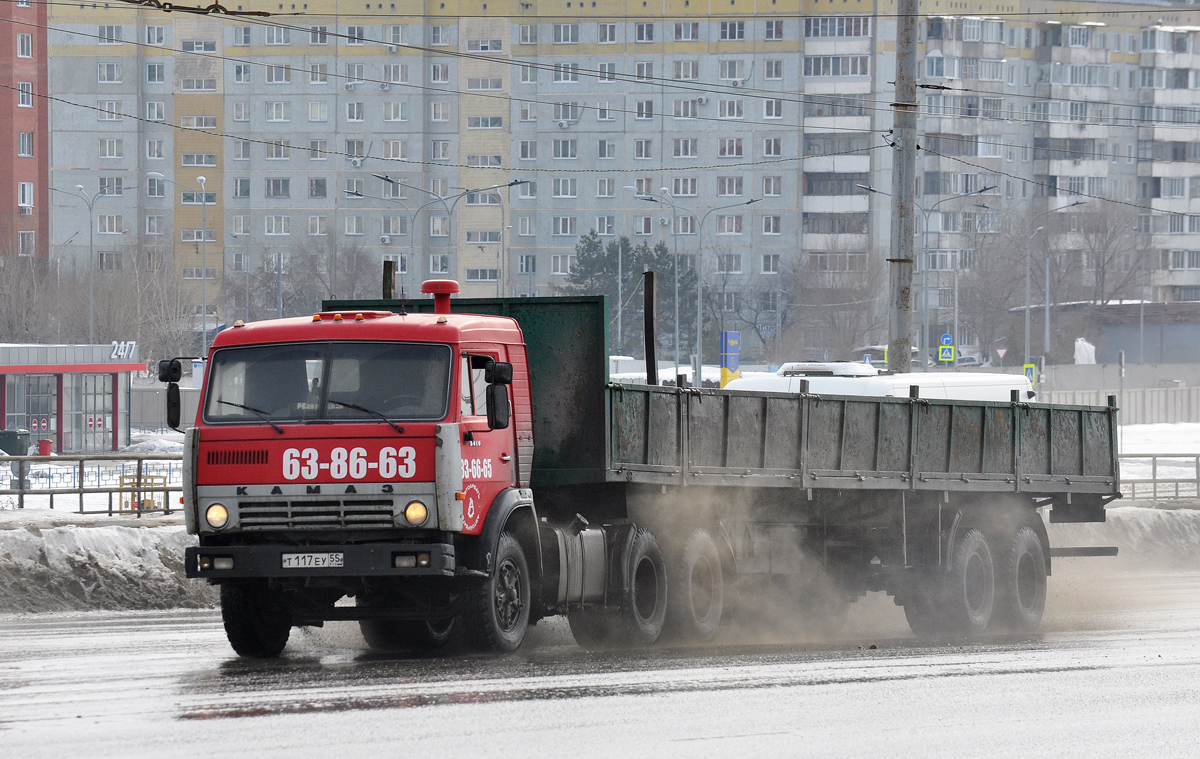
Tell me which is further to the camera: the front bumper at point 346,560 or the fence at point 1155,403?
the fence at point 1155,403

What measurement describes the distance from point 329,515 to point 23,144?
103m

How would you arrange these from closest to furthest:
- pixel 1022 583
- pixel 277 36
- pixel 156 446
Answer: pixel 1022 583 → pixel 156 446 → pixel 277 36

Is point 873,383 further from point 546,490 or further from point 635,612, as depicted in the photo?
point 546,490

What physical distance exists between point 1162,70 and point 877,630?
113 metres

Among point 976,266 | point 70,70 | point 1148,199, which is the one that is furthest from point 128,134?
point 1148,199

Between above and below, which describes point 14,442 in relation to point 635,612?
below

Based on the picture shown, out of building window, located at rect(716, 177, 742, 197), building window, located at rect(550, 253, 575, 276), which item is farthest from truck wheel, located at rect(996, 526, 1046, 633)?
building window, located at rect(550, 253, 575, 276)

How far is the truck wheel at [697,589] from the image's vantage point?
13.5m

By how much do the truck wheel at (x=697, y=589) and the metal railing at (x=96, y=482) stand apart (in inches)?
474

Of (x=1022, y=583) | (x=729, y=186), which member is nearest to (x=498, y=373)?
(x=1022, y=583)

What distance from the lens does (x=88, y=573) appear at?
17734mm

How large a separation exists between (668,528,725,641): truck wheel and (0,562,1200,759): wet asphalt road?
353 millimetres

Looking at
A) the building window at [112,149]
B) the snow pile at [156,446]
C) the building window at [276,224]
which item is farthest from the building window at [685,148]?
the snow pile at [156,446]

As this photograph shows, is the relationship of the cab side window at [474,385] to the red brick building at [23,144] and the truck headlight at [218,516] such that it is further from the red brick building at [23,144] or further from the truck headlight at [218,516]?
the red brick building at [23,144]
